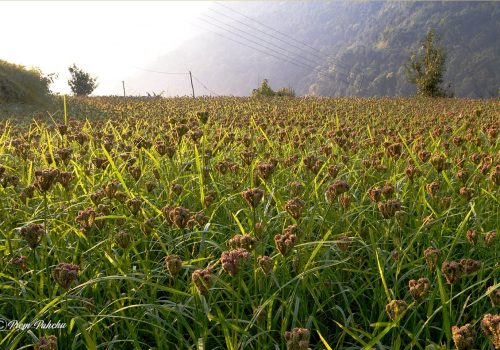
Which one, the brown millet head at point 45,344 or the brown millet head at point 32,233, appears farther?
the brown millet head at point 32,233

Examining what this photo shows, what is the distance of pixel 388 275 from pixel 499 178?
0.80 metres

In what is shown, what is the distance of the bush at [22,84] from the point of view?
52.1 ft

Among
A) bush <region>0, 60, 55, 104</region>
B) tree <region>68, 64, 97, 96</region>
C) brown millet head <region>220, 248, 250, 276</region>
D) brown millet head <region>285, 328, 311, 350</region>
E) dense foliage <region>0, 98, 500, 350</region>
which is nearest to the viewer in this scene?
brown millet head <region>285, 328, 311, 350</region>

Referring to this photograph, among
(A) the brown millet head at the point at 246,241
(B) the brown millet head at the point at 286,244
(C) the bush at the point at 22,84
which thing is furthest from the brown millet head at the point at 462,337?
(C) the bush at the point at 22,84

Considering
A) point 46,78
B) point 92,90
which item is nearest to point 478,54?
point 92,90

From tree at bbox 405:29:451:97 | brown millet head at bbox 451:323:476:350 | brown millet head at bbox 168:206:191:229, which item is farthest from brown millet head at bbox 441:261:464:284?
tree at bbox 405:29:451:97

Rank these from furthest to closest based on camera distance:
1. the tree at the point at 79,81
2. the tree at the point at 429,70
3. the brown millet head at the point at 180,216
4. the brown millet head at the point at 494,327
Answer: the tree at the point at 79,81
the tree at the point at 429,70
the brown millet head at the point at 180,216
the brown millet head at the point at 494,327

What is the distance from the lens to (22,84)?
16938mm

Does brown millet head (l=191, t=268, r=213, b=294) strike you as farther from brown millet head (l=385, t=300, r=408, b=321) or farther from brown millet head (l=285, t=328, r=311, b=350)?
brown millet head (l=385, t=300, r=408, b=321)

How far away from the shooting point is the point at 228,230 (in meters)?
2.83

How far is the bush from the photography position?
52.1 feet

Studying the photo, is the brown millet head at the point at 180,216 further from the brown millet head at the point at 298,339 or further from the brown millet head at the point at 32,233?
the brown millet head at the point at 298,339

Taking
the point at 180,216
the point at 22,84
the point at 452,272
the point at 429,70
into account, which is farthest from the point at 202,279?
the point at 429,70

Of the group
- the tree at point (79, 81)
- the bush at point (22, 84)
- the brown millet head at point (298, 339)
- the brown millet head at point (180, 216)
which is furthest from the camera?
the tree at point (79, 81)
